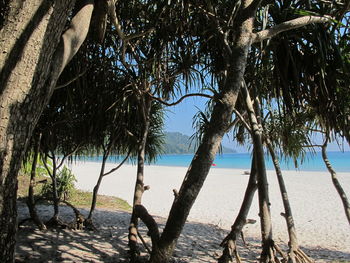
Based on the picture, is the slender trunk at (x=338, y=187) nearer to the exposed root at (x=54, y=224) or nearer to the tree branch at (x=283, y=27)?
the tree branch at (x=283, y=27)

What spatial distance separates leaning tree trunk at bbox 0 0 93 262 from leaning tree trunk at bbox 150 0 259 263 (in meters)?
0.61

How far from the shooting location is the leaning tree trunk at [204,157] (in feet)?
4.35

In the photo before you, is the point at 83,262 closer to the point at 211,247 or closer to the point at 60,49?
the point at 211,247

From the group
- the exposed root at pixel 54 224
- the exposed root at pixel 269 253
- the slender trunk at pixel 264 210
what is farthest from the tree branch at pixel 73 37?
the exposed root at pixel 54 224

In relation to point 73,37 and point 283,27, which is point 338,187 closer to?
point 283,27

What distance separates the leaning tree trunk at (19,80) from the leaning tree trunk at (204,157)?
61 centimetres

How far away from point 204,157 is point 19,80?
0.81 m

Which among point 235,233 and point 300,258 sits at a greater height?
point 235,233

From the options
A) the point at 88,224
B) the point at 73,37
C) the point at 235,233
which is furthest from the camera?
the point at 88,224

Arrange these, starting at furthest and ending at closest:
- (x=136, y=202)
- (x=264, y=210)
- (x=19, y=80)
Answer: (x=136, y=202) < (x=264, y=210) < (x=19, y=80)

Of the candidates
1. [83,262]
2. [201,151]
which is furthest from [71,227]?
[201,151]

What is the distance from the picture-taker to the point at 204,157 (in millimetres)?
1374

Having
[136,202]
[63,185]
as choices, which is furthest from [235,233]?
[63,185]

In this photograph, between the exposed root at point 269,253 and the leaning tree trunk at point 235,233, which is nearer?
the exposed root at point 269,253
